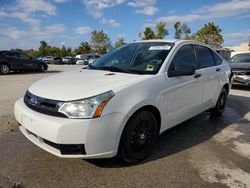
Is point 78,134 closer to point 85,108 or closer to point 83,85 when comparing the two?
point 85,108

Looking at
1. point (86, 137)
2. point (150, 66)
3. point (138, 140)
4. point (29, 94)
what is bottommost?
point (138, 140)

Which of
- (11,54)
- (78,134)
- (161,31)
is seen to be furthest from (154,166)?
(161,31)

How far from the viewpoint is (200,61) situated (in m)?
4.39

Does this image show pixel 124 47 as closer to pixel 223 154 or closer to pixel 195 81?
pixel 195 81

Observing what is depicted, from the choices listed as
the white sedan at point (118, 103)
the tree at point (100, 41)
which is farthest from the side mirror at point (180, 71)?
the tree at point (100, 41)

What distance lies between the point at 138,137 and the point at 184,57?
1646 mm

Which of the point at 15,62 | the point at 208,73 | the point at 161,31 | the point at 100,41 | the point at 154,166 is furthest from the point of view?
the point at 100,41

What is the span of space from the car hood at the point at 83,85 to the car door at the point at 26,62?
13005 millimetres

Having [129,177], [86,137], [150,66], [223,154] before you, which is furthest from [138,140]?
[223,154]

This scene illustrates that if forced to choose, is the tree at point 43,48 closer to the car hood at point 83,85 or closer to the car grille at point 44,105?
the car hood at point 83,85

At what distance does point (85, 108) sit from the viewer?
259 cm

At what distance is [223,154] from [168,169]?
101cm

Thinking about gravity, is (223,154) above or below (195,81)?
below

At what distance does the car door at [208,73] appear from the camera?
4378 mm
